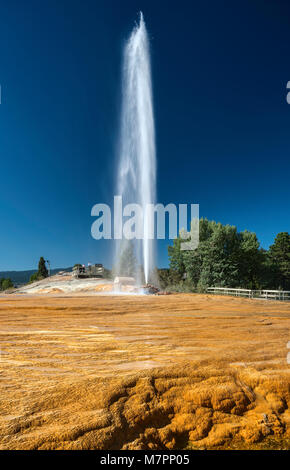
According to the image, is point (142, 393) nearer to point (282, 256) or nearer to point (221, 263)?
point (221, 263)

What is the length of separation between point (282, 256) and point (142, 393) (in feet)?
144

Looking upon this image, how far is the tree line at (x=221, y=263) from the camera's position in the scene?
92.5 ft

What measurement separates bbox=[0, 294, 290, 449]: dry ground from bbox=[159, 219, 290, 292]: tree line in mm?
23694

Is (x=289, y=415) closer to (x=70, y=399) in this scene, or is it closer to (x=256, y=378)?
(x=256, y=378)

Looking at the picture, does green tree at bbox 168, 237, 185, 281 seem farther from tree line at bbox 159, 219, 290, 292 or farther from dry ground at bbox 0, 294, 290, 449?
dry ground at bbox 0, 294, 290, 449

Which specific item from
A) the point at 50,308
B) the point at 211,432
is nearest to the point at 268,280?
the point at 50,308

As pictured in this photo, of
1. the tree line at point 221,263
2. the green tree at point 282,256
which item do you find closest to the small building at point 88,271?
the tree line at point 221,263

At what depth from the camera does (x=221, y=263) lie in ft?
92.3

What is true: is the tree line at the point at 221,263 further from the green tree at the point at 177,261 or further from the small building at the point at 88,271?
the small building at the point at 88,271

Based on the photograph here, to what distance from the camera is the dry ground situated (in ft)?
5.91

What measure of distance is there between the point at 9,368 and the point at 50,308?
4.49 metres
